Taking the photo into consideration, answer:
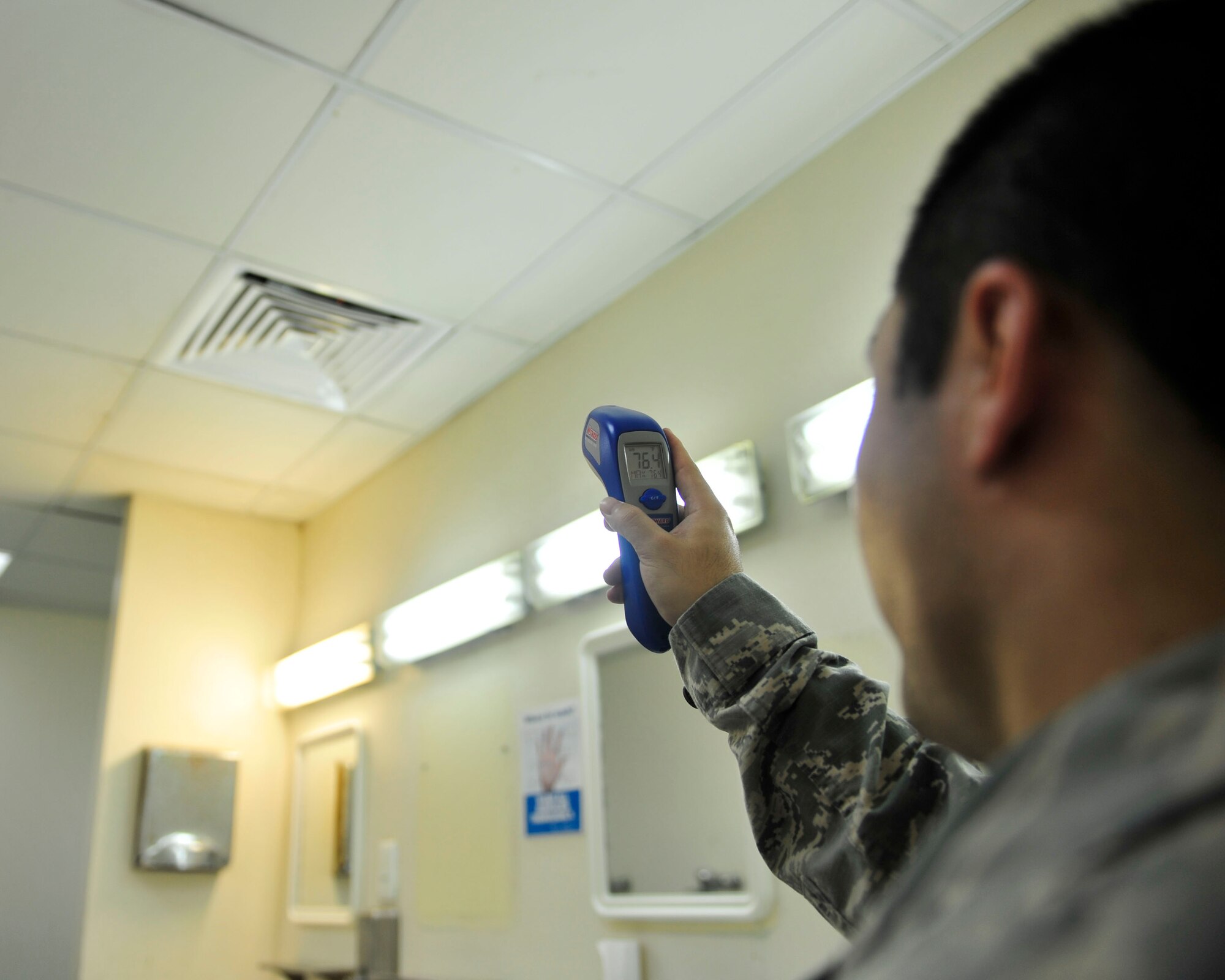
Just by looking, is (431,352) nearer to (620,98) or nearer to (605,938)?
(620,98)

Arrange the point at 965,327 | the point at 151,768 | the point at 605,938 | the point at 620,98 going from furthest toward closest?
the point at 151,768, the point at 605,938, the point at 620,98, the point at 965,327

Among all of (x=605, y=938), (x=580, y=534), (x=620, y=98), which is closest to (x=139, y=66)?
(x=620, y=98)

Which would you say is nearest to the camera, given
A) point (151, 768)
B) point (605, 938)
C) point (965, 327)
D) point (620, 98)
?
point (965, 327)

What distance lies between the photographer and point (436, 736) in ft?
7.87

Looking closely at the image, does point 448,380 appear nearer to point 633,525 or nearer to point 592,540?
point 592,540

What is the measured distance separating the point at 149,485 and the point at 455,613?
1173mm

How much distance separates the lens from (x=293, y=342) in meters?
2.27

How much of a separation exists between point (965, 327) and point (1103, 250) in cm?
5

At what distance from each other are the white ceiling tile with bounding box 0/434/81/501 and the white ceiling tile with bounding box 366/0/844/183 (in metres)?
1.67

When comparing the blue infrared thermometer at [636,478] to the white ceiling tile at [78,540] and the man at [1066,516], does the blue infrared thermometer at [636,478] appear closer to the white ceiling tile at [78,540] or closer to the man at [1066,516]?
the man at [1066,516]

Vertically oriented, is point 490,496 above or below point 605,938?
above

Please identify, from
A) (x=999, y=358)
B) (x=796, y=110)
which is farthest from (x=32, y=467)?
(x=999, y=358)

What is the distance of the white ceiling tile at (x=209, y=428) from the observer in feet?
7.98

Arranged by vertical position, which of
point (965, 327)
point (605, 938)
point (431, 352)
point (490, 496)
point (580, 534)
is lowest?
point (605, 938)
